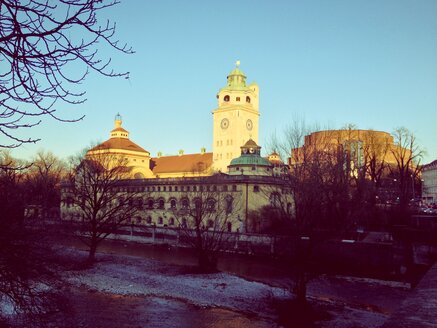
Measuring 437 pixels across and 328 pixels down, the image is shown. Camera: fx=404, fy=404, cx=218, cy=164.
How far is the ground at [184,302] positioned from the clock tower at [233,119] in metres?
51.8

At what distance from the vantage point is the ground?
16.2 metres

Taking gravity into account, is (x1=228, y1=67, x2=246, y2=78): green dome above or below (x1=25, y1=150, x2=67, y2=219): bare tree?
above

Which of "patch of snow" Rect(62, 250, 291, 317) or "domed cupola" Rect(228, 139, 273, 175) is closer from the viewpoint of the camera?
"patch of snow" Rect(62, 250, 291, 317)

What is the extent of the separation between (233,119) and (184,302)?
6206 cm

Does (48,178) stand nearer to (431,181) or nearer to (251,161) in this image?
(251,161)

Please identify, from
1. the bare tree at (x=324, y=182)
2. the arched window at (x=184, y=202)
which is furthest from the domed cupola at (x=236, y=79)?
the bare tree at (x=324, y=182)

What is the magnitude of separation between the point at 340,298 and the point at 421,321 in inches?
618

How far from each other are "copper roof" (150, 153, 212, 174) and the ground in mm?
48843

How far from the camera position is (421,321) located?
275 inches

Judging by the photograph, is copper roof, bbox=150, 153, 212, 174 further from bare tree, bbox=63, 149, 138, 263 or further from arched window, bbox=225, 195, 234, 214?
bare tree, bbox=63, 149, 138, 263

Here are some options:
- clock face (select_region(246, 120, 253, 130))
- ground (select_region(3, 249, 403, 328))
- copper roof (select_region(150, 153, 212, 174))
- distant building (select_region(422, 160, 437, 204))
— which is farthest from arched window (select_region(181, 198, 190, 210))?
distant building (select_region(422, 160, 437, 204))

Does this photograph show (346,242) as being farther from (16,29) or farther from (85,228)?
(16,29)

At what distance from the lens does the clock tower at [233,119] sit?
78.7 metres

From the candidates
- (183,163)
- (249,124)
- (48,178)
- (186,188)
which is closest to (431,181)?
(249,124)
